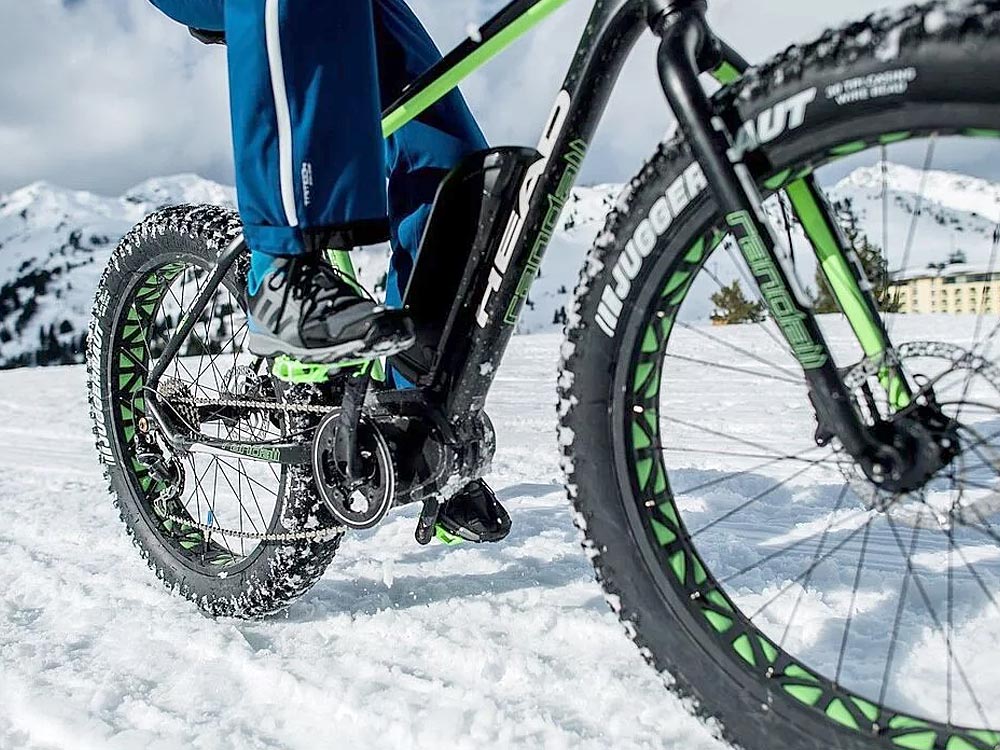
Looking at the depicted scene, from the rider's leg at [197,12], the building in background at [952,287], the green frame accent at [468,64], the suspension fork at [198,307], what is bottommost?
the suspension fork at [198,307]

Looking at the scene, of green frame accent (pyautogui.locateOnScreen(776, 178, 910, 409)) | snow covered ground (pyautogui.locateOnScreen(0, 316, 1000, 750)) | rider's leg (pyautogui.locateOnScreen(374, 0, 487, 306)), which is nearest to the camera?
green frame accent (pyautogui.locateOnScreen(776, 178, 910, 409))

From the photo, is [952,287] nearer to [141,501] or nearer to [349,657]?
[349,657]

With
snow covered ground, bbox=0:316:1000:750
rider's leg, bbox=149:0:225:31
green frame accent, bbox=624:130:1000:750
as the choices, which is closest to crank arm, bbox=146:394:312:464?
snow covered ground, bbox=0:316:1000:750

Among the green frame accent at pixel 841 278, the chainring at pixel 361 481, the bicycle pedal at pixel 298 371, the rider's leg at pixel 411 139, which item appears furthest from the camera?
the rider's leg at pixel 411 139

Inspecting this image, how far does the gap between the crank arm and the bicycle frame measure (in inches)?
16.0


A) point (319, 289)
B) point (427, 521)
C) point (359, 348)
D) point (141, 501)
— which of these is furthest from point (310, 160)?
point (141, 501)

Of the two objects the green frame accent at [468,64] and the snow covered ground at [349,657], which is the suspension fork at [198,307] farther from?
the snow covered ground at [349,657]

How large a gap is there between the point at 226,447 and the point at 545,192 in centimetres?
115

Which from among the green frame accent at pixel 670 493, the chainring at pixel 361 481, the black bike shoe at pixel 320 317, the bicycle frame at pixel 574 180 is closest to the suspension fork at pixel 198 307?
Answer: the bicycle frame at pixel 574 180

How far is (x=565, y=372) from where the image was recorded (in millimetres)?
1438

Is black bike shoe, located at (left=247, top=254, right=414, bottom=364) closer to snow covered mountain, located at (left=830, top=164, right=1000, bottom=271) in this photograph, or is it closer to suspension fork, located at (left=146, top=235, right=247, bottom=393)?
suspension fork, located at (left=146, top=235, right=247, bottom=393)

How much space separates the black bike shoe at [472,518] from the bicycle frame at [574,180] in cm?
46

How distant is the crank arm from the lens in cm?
201

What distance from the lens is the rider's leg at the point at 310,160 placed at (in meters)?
1.60
